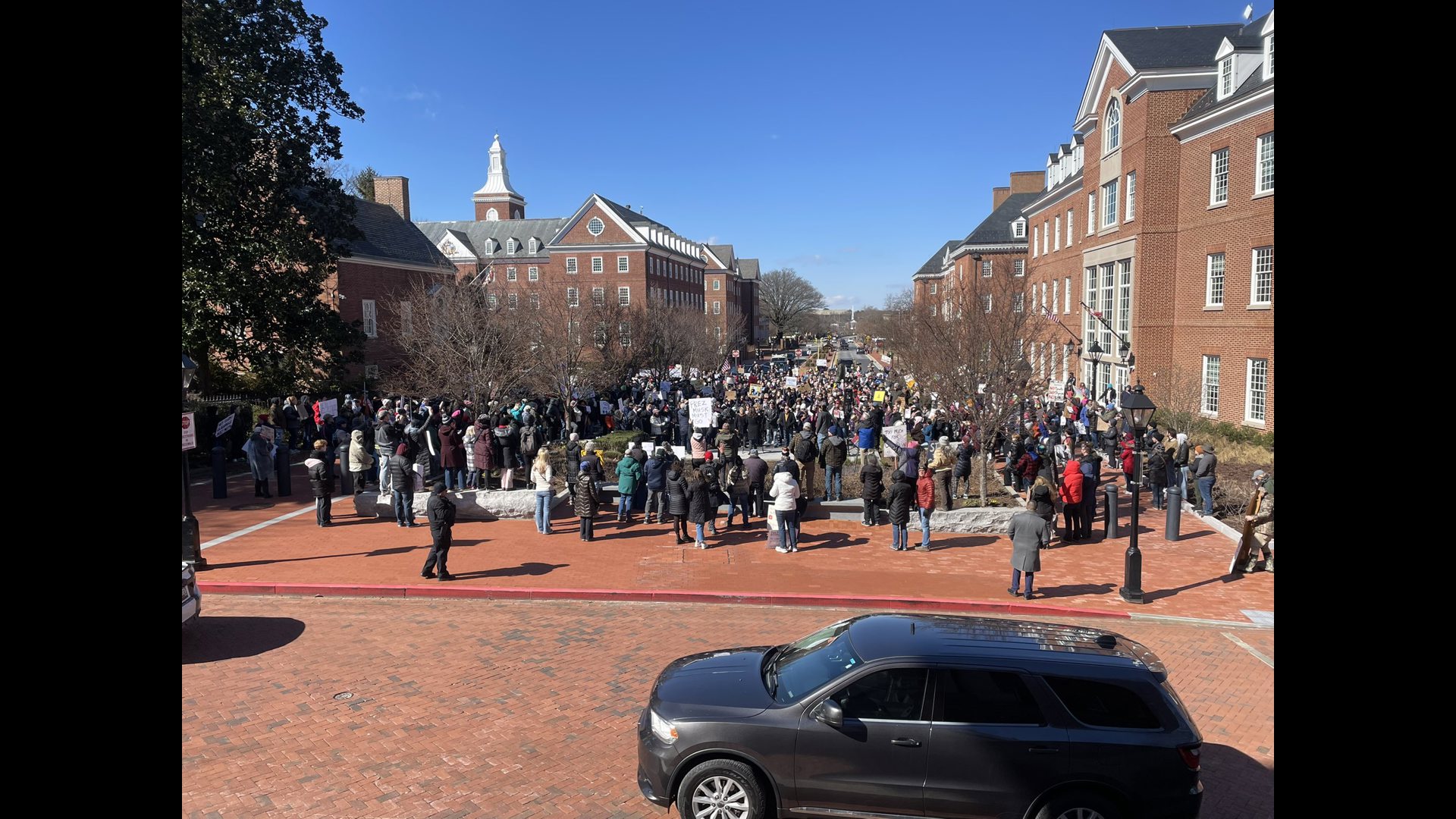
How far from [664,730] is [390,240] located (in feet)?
167

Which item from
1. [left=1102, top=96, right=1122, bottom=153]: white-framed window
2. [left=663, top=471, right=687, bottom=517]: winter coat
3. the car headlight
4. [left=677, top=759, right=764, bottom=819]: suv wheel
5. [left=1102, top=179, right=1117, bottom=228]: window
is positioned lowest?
[left=677, top=759, right=764, bottom=819]: suv wheel

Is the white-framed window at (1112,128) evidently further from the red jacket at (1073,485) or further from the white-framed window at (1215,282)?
the red jacket at (1073,485)

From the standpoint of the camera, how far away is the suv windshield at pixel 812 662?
6562mm

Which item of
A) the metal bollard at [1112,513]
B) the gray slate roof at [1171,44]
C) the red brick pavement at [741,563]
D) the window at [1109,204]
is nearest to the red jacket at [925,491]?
the red brick pavement at [741,563]

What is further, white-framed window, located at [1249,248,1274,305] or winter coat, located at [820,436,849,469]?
white-framed window, located at [1249,248,1274,305]

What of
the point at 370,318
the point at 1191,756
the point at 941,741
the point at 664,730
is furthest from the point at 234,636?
the point at 370,318

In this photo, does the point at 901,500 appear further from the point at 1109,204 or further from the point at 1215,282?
the point at 1109,204

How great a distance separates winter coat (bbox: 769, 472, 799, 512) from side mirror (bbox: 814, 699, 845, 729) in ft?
28.9

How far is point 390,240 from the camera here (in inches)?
2042

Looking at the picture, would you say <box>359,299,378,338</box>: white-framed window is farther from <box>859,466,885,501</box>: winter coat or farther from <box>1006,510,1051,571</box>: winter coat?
<box>1006,510,1051,571</box>: winter coat

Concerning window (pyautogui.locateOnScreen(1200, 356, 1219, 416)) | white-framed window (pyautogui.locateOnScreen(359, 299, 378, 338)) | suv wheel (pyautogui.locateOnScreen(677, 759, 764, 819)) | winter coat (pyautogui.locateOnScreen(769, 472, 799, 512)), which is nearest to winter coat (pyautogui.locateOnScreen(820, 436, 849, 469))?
winter coat (pyautogui.locateOnScreen(769, 472, 799, 512))

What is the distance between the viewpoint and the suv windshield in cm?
656
